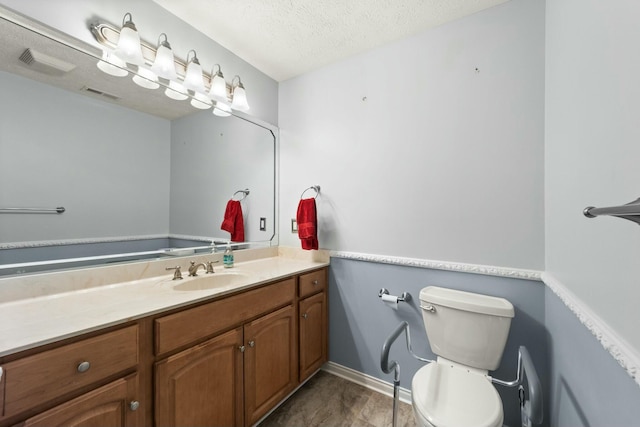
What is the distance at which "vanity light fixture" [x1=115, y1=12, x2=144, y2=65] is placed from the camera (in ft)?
4.08

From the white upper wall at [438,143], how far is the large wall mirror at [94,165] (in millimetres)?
784

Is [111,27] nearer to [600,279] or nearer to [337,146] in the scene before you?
[337,146]

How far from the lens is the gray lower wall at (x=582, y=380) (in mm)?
597

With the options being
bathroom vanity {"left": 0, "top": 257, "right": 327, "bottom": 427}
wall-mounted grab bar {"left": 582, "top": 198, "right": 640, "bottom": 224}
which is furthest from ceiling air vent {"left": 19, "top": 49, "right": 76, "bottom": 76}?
wall-mounted grab bar {"left": 582, "top": 198, "right": 640, "bottom": 224}

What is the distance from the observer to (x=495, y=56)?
4.55 feet

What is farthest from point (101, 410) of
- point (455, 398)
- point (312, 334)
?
point (455, 398)

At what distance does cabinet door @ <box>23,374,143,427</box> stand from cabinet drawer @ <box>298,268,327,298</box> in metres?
0.95

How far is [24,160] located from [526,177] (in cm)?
234

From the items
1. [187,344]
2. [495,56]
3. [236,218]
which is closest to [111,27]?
[236,218]

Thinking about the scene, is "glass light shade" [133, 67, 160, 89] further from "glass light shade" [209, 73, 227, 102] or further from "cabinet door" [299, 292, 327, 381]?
"cabinet door" [299, 292, 327, 381]

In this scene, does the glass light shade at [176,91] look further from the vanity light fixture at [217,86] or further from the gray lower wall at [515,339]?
the gray lower wall at [515,339]

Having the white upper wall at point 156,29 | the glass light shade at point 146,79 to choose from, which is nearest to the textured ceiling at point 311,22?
the white upper wall at point 156,29

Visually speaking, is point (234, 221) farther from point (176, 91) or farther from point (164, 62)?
point (164, 62)

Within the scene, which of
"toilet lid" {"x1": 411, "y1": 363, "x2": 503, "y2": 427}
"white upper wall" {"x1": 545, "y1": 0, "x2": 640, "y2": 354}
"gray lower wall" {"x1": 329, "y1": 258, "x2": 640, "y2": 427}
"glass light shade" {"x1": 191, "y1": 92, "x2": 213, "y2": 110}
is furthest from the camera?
"glass light shade" {"x1": 191, "y1": 92, "x2": 213, "y2": 110}
